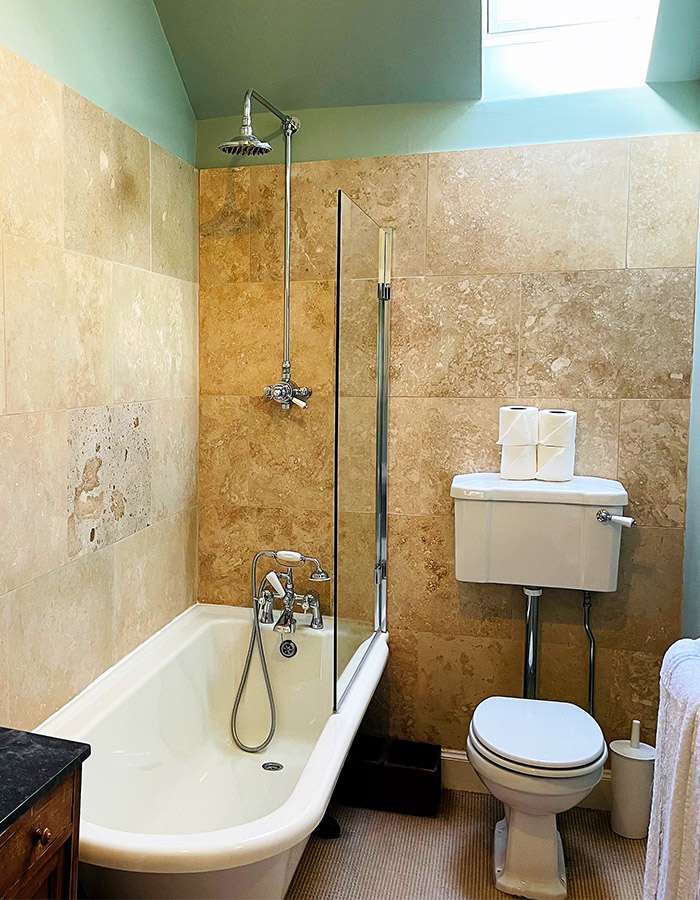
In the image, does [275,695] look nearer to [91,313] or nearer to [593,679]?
[593,679]

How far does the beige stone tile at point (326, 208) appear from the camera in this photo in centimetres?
272

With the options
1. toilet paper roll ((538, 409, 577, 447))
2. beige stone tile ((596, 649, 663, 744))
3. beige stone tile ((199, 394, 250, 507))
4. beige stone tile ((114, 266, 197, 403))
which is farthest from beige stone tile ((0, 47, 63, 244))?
beige stone tile ((596, 649, 663, 744))

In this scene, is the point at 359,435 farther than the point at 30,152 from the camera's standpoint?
Yes

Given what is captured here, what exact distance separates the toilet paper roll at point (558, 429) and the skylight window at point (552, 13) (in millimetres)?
1313

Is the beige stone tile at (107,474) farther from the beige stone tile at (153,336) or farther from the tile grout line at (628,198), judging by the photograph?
the tile grout line at (628,198)

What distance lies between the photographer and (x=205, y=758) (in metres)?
2.57

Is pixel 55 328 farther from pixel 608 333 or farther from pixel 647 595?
pixel 647 595

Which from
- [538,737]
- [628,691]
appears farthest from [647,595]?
[538,737]

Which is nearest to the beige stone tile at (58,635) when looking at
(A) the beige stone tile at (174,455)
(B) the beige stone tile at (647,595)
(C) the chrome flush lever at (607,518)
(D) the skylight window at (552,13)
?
(A) the beige stone tile at (174,455)

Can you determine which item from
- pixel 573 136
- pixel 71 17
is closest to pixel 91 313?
pixel 71 17

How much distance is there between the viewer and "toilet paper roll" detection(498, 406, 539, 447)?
2545 millimetres

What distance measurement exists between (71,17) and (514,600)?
2265 millimetres

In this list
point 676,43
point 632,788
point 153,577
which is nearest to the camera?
point 676,43

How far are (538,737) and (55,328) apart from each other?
5.86 feet
